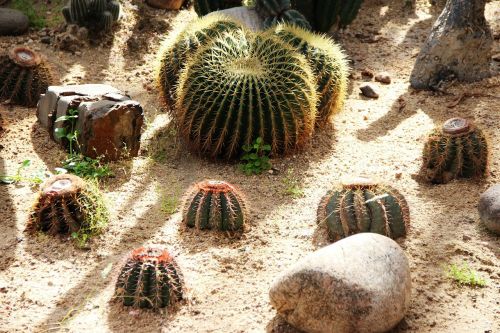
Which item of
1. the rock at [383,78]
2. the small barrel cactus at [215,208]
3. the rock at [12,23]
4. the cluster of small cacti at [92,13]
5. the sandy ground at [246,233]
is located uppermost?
the cluster of small cacti at [92,13]

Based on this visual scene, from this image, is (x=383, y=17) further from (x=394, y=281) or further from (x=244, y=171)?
(x=394, y=281)

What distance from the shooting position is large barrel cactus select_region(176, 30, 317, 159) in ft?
17.2

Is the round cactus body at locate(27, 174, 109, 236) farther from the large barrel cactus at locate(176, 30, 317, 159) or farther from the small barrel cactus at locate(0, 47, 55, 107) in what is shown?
the small barrel cactus at locate(0, 47, 55, 107)

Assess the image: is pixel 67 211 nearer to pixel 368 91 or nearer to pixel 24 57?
pixel 24 57

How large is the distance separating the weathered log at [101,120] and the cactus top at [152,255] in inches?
70.8

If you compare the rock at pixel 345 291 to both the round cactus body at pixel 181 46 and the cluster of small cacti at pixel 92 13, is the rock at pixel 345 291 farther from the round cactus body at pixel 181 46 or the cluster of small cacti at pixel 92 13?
the cluster of small cacti at pixel 92 13

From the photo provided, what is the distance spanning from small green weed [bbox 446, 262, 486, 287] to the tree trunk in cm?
289

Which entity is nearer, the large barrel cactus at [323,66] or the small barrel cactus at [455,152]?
the small barrel cactus at [455,152]

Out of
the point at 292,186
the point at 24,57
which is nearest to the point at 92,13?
the point at 24,57

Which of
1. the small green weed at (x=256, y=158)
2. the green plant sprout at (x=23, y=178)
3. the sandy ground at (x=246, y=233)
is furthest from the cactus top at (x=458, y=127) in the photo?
the green plant sprout at (x=23, y=178)

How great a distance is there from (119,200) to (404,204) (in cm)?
196

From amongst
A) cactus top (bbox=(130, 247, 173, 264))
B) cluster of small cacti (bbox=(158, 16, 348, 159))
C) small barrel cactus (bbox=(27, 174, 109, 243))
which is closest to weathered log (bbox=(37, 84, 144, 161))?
cluster of small cacti (bbox=(158, 16, 348, 159))

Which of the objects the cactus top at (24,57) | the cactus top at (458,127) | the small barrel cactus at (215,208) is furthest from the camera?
the cactus top at (24,57)

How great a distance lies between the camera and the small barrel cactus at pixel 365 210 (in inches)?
165
